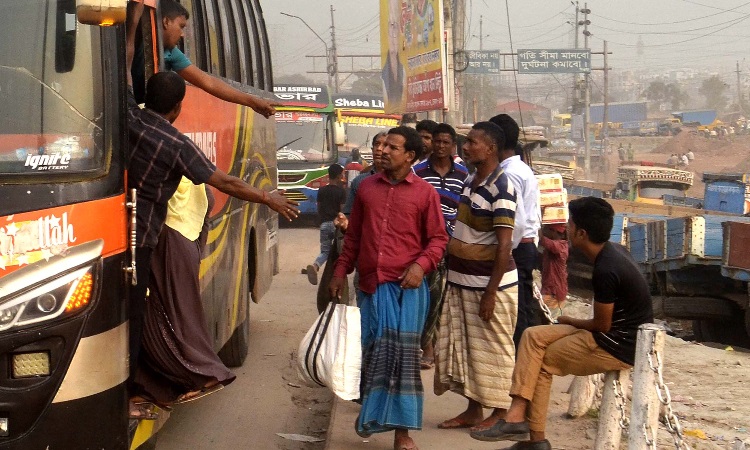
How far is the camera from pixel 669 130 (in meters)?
86.9

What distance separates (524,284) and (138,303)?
2.93m

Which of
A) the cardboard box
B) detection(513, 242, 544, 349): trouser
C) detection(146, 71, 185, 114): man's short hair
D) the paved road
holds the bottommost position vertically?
Result: the paved road

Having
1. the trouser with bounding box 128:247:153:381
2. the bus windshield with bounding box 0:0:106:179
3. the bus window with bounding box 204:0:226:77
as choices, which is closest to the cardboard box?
the bus window with bounding box 204:0:226:77

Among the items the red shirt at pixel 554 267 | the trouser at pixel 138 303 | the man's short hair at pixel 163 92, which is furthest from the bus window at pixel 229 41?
the red shirt at pixel 554 267

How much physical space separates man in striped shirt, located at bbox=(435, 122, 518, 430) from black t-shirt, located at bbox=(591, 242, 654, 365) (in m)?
0.80

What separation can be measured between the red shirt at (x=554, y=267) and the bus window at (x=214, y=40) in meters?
4.74

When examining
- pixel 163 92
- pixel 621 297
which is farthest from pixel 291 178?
pixel 163 92

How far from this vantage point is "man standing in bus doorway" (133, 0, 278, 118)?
5.13 metres

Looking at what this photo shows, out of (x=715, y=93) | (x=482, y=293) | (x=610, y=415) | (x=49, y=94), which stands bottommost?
(x=610, y=415)

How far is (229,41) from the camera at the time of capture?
8000 mm

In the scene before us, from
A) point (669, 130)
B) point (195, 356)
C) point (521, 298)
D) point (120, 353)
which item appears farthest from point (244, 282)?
point (669, 130)

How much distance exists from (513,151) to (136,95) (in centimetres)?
287

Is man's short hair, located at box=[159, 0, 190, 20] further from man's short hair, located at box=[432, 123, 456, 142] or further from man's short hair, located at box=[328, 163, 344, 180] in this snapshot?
man's short hair, located at box=[328, 163, 344, 180]

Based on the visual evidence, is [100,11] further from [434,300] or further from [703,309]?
[703,309]
